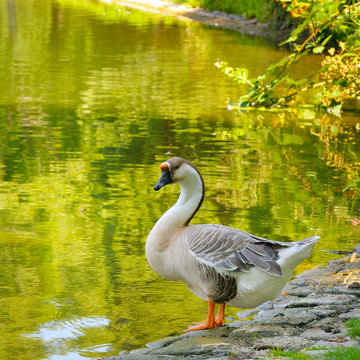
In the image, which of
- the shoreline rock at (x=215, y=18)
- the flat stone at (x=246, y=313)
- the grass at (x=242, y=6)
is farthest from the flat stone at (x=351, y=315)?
the shoreline rock at (x=215, y=18)

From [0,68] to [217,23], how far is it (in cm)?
1538

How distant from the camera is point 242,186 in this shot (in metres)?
10.7

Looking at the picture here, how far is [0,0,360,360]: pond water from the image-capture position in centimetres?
669

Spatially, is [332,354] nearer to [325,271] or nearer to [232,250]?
[232,250]

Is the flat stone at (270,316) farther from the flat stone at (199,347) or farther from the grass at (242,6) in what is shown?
the grass at (242,6)

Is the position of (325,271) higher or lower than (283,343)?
lower

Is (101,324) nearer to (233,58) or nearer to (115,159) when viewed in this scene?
(115,159)

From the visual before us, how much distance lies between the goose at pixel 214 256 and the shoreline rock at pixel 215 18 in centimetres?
2231

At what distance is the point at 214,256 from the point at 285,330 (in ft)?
2.37

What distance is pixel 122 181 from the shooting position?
1066 centimetres

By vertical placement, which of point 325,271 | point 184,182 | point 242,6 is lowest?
point 325,271

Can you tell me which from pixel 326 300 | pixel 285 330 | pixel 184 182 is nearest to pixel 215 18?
pixel 184 182

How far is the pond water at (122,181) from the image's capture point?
22.0 feet

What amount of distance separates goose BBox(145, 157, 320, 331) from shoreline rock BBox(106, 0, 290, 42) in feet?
73.2
